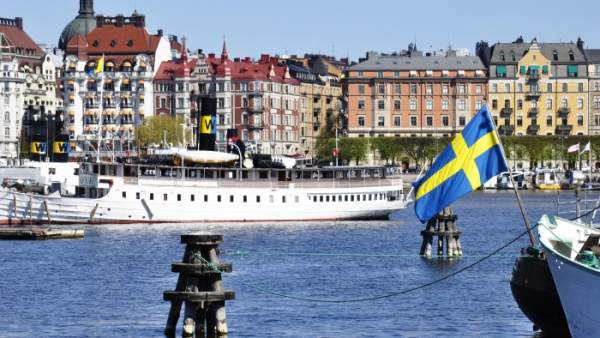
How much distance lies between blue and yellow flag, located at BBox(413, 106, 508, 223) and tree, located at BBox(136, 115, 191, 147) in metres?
126

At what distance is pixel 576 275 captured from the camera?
3075 cm

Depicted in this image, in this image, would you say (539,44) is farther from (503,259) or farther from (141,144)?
(503,259)

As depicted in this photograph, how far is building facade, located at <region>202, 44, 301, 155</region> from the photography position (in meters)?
176

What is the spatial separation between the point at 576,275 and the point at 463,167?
4.64 meters

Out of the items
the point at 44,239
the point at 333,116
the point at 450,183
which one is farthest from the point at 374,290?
the point at 333,116

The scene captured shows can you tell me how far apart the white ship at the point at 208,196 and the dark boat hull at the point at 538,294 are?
2148 inches

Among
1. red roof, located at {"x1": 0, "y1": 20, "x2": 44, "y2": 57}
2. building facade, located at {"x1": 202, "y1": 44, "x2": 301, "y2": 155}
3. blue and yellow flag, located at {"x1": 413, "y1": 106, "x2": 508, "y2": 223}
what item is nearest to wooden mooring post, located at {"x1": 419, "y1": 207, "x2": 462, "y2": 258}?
blue and yellow flag, located at {"x1": 413, "y1": 106, "x2": 508, "y2": 223}

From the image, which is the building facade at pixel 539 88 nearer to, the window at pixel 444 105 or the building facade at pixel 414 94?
the building facade at pixel 414 94

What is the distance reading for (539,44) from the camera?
181500mm

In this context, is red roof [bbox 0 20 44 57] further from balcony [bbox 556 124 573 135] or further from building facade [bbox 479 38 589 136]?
balcony [bbox 556 124 573 135]

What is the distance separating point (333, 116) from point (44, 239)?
125417 millimetres

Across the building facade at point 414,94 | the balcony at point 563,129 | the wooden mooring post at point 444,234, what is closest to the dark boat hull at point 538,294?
the wooden mooring post at point 444,234

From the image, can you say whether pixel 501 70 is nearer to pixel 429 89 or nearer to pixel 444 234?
pixel 429 89

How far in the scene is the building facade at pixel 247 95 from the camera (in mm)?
176125
